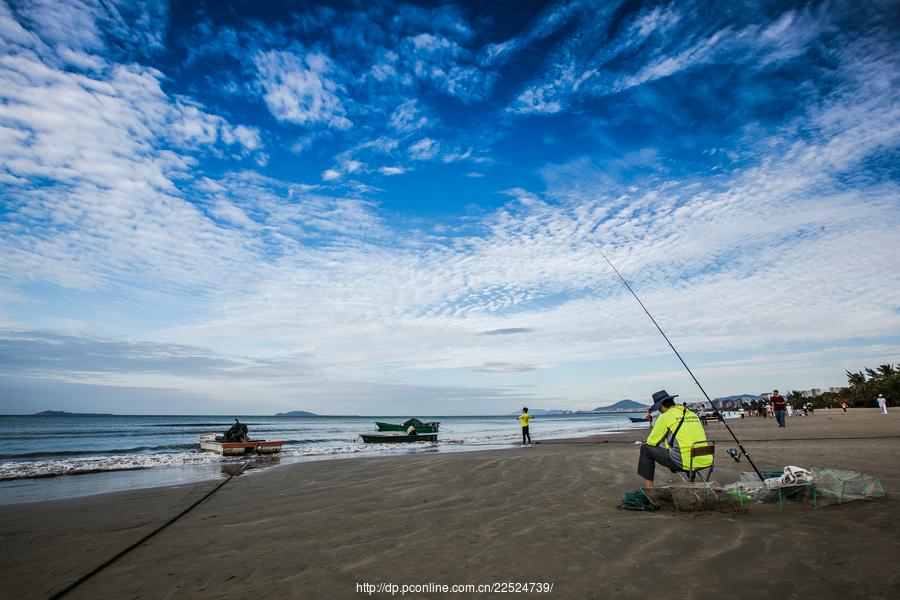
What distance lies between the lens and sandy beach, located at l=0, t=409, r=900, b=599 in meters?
4.06

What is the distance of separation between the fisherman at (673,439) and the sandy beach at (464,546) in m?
0.82

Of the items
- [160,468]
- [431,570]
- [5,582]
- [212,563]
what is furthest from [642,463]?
[160,468]

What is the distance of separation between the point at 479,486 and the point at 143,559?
6286mm

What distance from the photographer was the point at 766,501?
6496mm

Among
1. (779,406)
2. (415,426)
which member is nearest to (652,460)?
(779,406)

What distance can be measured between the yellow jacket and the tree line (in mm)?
59180

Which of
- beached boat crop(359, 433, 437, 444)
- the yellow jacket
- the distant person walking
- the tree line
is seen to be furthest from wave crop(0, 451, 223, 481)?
the tree line

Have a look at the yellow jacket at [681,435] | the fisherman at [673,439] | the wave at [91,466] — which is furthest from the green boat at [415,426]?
the yellow jacket at [681,435]

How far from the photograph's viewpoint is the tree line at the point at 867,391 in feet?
156

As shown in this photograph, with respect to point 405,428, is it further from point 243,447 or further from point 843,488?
point 843,488

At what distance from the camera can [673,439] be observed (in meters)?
6.79

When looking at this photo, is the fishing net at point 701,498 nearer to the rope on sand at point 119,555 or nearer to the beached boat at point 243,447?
the rope on sand at point 119,555

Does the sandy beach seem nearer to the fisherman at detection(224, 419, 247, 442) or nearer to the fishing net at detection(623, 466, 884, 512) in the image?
the fishing net at detection(623, 466, 884, 512)

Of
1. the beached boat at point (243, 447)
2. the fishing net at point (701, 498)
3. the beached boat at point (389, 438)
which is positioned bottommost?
the beached boat at point (389, 438)
